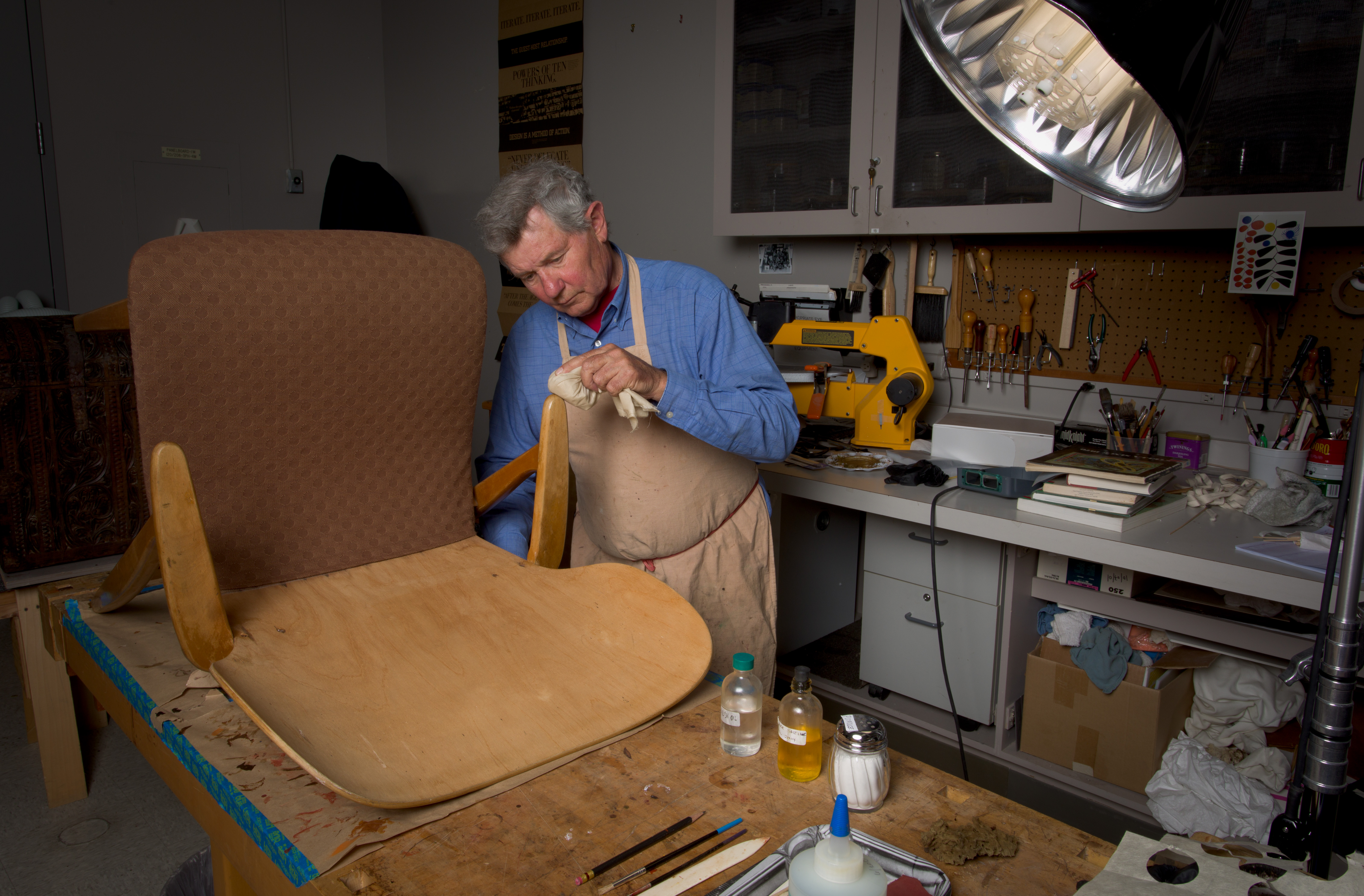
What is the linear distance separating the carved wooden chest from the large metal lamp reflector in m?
1.97

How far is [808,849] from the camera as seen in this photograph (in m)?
0.71

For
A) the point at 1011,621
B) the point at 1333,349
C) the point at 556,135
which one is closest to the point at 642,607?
the point at 1011,621

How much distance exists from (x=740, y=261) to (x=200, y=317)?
2.21 meters

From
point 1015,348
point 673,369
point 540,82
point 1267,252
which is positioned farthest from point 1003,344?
point 540,82

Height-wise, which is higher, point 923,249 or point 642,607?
point 923,249

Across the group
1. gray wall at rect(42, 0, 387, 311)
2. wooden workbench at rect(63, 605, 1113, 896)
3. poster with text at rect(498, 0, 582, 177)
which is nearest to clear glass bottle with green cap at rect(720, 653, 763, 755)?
wooden workbench at rect(63, 605, 1113, 896)

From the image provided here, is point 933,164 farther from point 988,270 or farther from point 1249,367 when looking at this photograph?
point 1249,367

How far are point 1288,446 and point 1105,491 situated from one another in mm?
511

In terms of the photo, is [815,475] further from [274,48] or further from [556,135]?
[274,48]

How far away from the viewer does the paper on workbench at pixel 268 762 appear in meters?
0.77

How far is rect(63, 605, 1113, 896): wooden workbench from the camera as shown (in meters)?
0.73

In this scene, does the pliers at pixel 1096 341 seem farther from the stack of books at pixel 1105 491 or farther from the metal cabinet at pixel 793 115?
the metal cabinet at pixel 793 115

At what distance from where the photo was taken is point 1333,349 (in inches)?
75.4

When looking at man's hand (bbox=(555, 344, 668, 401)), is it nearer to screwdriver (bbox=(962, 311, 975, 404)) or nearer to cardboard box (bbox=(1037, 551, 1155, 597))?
cardboard box (bbox=(1037, 551, 1155, 597))
